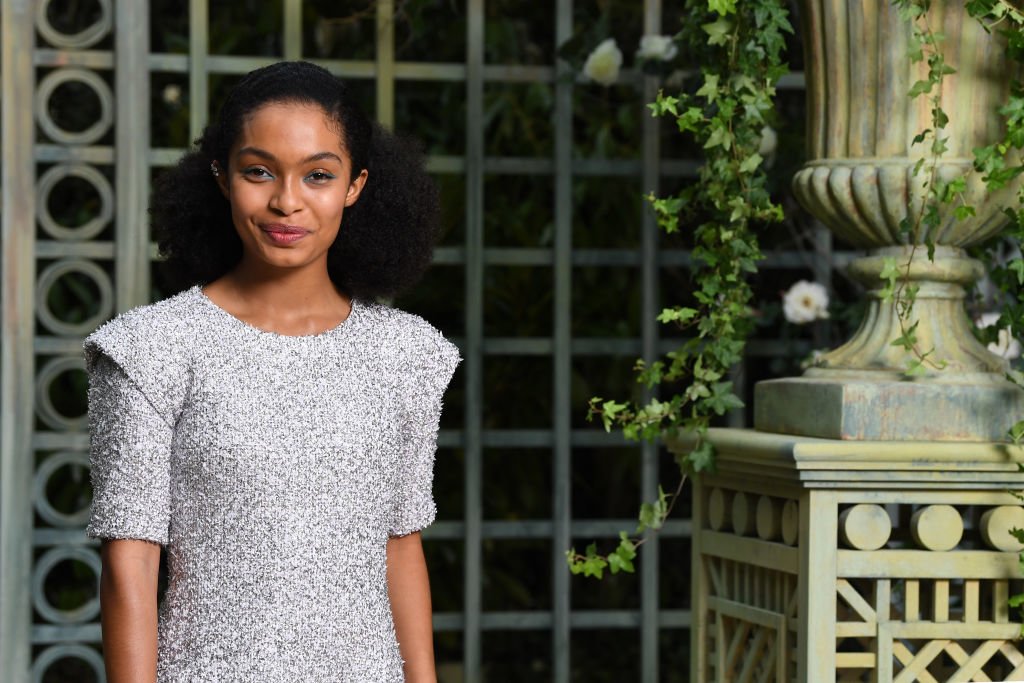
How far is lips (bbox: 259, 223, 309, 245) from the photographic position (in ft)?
5.52

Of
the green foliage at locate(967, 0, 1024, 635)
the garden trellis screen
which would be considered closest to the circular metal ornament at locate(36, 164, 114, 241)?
the garden trellis screen

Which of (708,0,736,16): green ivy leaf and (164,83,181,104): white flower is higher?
(164,83,181,104): white flower

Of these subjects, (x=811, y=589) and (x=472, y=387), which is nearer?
(x=811, y=589)

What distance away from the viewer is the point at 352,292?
1863mm

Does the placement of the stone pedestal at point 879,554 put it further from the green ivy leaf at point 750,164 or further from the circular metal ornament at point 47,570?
the circular metal ornament at point 47,570

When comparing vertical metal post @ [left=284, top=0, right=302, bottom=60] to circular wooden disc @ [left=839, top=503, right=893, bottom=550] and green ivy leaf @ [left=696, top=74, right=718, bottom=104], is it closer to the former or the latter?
green ivy leaf @ [left=696, top=74, right=718, bottom=104]

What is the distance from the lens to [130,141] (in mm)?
3205

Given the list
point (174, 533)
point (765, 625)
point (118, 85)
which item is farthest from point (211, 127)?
point (118, 85)

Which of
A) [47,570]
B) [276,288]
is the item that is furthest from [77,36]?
[276,288]

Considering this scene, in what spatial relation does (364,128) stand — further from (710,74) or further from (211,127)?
(710,74)

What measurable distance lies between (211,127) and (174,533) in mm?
497

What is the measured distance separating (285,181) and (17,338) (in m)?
1.71

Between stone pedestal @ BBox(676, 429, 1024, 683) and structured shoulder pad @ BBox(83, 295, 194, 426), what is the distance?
0.90m

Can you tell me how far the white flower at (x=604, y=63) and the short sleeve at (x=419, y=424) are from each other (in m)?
1.50
